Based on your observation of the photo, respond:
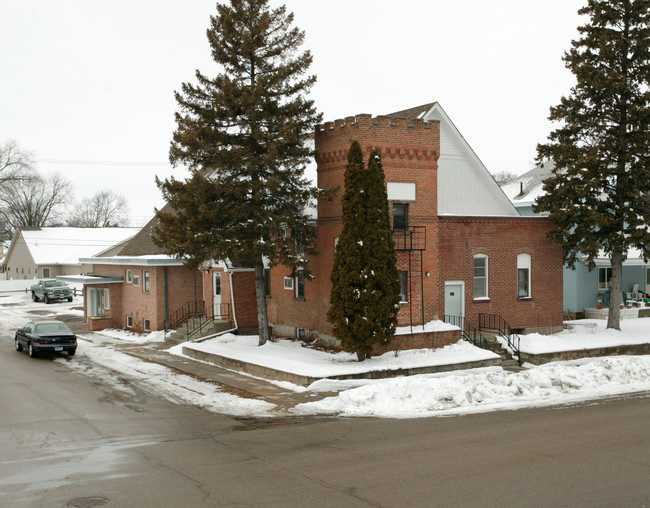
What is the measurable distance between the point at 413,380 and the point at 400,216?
813 centimetres

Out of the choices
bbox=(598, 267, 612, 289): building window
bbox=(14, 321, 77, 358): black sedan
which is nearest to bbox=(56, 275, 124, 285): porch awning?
bbox=(14, 321, 77, 358): black sedan

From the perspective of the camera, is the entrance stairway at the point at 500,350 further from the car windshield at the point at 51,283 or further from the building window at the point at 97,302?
the car windshield at the point at 51,283

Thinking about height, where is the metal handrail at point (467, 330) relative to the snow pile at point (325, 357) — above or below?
above


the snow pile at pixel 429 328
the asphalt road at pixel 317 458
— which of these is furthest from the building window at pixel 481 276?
the asphalt road at pixel 317 458

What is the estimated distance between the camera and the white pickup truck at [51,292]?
2051 inches

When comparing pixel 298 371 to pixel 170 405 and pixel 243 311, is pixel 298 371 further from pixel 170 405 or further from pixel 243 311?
pixel 243 311

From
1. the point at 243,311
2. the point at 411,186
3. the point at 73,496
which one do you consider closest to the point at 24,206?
the point at 243,311

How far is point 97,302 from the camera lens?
37125mm

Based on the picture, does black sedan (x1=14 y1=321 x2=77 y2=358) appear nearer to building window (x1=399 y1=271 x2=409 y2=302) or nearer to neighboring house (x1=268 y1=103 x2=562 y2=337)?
neighboring house (x1=268 y1=103 x2=562 y2=337)

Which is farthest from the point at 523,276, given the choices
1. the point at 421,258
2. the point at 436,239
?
the point at 421,258

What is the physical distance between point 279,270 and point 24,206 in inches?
3201

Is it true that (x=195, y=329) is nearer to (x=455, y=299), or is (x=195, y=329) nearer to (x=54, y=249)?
(x=455, y=299)

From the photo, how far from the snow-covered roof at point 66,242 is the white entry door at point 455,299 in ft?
166

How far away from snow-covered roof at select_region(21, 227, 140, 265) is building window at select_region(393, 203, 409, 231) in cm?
5134
